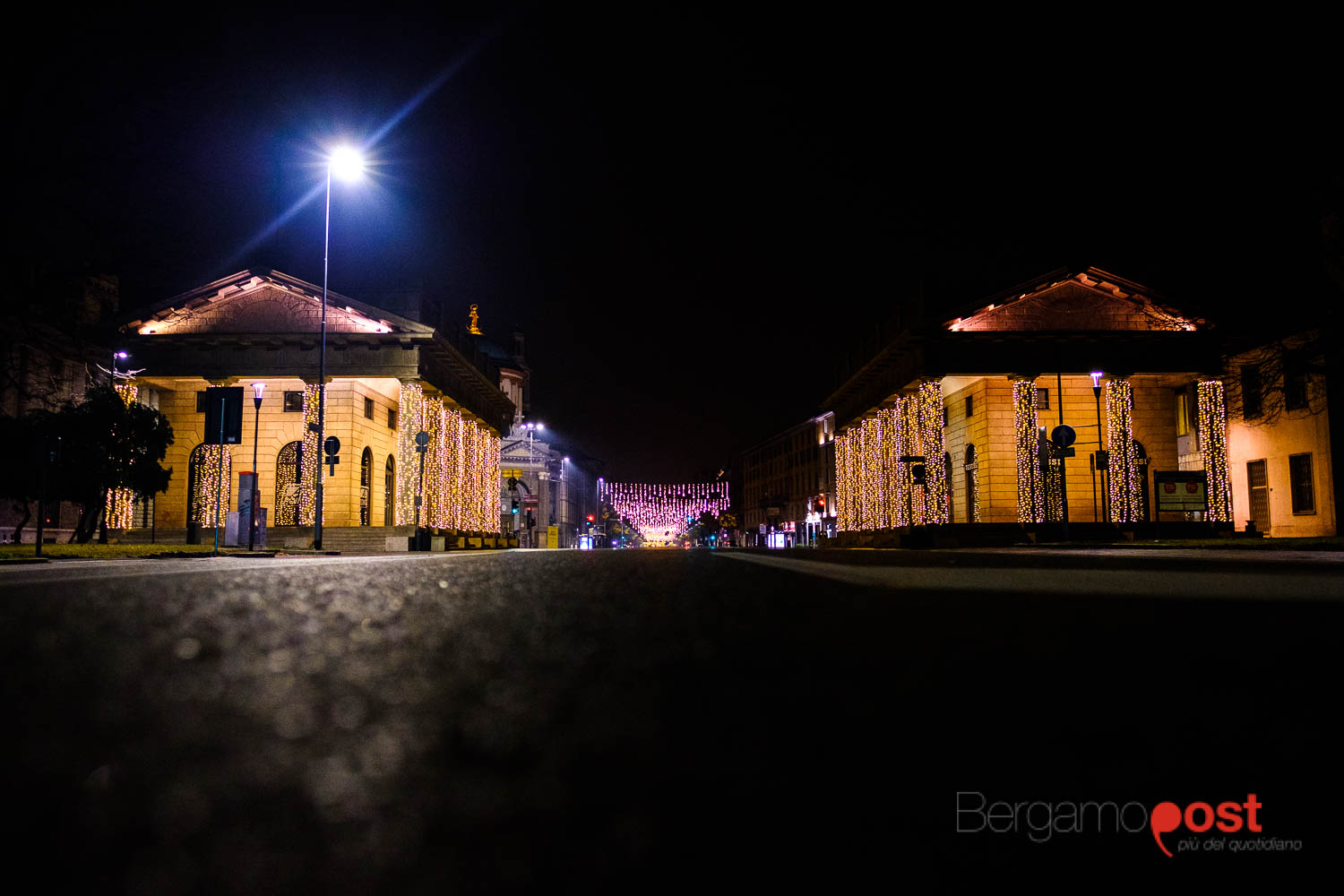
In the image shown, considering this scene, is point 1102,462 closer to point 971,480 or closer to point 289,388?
point 971,480

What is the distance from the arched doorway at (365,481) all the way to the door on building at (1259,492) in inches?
1551

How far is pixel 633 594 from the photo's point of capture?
546cm

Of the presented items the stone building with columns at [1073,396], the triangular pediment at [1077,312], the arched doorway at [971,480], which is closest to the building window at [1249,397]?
the stone building with columns at [1073,396]

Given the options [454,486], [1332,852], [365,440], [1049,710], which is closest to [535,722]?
[1049,710]

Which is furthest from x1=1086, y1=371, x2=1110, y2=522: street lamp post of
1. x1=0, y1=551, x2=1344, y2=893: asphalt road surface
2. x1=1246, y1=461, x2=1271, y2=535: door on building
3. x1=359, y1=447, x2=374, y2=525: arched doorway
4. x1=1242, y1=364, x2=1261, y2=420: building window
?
x1=0, y1=551, x2=1344, y2=893: asphalt road surface

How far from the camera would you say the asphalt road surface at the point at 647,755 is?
97 centimetres

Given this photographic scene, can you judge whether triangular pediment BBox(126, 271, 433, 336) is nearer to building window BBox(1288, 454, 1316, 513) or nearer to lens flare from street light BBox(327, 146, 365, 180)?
lens flare from street light BBox(327, 146, 365, 180)

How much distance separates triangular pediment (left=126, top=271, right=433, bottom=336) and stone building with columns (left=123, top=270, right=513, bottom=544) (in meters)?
0.04

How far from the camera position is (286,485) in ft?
143

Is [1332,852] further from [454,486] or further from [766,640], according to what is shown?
[454,486]

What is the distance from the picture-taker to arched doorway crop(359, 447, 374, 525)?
44.2 meters

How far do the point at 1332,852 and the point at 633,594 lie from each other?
15.1ft

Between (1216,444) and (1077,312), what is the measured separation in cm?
792

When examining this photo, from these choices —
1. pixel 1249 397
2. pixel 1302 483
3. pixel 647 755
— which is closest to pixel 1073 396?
pixel 1249 397
